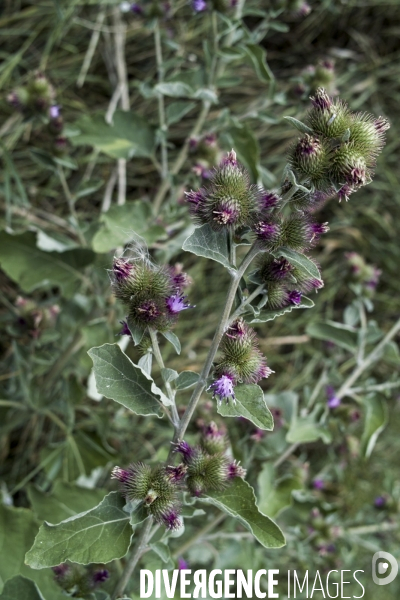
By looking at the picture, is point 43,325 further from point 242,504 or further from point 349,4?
point 349,4

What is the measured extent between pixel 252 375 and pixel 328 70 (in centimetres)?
130

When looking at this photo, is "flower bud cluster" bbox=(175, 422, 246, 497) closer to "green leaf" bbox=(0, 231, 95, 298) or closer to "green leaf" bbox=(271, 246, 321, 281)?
"green leaf" bbox=(271, 246, 321, 281)

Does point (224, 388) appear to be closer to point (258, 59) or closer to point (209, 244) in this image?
point (209, 244)

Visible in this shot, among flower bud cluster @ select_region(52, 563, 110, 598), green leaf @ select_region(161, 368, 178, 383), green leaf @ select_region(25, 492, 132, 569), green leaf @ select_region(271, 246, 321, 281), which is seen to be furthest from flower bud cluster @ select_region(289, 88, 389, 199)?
flower bud cluster @ select_region(52, 563, 110, 598)

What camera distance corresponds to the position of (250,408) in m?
1.10

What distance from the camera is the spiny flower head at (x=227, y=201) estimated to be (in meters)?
1.06

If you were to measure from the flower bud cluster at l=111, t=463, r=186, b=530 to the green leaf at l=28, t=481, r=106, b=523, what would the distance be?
0.83m

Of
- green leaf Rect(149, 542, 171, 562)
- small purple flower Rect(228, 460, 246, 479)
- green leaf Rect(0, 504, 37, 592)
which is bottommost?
Result: green leaf Rect(0, 504, 37, 592)

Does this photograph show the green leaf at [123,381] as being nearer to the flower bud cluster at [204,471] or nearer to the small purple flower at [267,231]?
the flower bud cluster at [204,471]

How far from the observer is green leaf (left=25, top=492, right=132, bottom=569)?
1084 millimetres

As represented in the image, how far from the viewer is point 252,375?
1.14 meters

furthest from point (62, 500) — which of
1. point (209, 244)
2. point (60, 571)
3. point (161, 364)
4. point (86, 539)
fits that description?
point (209, 244)

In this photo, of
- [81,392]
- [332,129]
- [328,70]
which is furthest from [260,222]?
[328,70]

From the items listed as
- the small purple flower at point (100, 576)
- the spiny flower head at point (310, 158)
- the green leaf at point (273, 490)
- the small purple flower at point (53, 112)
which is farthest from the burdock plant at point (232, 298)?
the small purple flower at point (53, 112)
